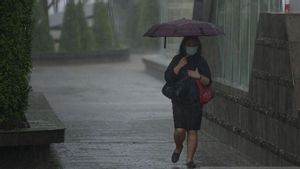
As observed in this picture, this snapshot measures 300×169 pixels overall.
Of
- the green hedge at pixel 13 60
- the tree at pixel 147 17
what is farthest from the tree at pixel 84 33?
the green hedge at pixel 13 60

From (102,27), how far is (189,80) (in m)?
25.3

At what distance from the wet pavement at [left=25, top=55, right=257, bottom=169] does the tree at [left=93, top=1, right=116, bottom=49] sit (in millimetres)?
8395

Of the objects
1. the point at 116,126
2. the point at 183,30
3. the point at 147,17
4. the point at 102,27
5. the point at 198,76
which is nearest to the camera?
the point at 183,30

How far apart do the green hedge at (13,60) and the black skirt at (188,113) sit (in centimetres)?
188

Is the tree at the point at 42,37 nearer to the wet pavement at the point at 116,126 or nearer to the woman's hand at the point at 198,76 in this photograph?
the wet pavement at the point at 116,126

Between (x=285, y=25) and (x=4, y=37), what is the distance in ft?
10.7

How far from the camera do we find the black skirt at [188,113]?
31.9ft

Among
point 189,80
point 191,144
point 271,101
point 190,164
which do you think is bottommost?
point 190,164

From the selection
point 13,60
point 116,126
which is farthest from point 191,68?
point 116,126

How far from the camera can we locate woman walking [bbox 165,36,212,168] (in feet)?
31.7

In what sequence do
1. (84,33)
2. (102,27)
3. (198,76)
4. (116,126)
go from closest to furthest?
(198,76)
(116,126)
(84,33)
(102,27)

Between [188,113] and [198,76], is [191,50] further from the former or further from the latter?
[188,113]

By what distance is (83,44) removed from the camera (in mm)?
33875

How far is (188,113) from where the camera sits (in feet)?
31.9
